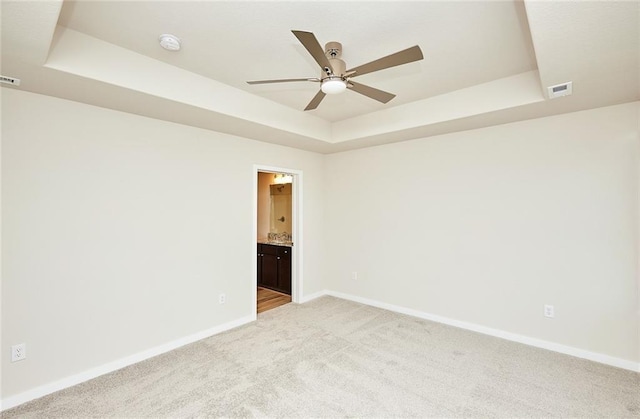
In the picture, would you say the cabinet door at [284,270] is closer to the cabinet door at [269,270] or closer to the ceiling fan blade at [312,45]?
the cabinet door at [269,270]

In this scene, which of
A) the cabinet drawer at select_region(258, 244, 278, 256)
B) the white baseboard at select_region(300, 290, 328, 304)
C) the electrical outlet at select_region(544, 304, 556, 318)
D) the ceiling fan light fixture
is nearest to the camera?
the ceiling fan light fixture

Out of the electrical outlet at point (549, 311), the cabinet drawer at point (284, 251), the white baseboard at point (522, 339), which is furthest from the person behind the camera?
the cabinet drawer at point (284, 251)

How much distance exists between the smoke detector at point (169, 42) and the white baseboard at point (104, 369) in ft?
9.19

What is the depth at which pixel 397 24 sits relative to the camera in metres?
2.05

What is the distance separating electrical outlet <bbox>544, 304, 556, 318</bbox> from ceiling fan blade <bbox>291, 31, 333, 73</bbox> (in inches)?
128

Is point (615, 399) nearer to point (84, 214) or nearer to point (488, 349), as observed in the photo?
point (488, 349)

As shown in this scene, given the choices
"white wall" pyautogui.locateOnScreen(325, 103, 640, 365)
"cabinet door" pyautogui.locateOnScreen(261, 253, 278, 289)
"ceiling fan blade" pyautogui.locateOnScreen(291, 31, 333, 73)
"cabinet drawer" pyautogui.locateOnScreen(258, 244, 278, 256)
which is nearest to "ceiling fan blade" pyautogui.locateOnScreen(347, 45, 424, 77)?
"ceiling fan blade" pyautogui.locateOnScreen(291, 31, 333, 73)

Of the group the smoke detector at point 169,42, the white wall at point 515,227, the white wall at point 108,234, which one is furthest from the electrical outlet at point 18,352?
the white wall at point 515,227

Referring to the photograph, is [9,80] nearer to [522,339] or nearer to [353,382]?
[353,382]

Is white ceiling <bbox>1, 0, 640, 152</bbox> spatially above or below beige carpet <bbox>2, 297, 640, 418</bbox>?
above

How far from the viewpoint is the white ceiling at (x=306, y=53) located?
175cm

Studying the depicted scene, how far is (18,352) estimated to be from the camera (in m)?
2.30

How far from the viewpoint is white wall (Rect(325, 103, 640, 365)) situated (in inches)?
110

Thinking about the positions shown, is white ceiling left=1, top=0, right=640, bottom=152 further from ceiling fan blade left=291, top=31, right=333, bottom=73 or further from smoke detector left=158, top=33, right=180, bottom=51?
ceiling fan blade left=291, top=31, right=333, bottom=73
